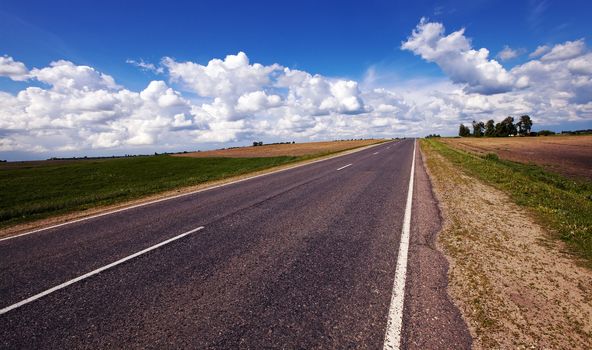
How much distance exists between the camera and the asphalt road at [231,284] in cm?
312

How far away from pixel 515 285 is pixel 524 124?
156 m

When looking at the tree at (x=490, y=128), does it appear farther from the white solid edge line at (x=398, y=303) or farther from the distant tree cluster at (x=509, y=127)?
the white solid edge line at (x=398, y=303)

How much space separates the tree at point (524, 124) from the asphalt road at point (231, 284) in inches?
5992

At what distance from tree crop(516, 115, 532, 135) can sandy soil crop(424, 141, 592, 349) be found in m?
151

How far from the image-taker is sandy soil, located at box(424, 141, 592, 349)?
9.86 feet

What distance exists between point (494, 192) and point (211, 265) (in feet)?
33.4

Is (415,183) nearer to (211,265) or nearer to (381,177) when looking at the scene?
(381,177)

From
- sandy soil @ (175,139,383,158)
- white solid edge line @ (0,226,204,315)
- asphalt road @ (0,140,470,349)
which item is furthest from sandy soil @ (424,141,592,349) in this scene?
sandy soil @ (175,139,383,158)

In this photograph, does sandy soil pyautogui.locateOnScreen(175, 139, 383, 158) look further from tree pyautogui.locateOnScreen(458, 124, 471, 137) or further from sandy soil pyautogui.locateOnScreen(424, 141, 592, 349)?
tree pyautogui.locateOnScreen(458, 124, 471, 137)

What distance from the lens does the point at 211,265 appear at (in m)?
4.80

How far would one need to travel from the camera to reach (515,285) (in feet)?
13.1

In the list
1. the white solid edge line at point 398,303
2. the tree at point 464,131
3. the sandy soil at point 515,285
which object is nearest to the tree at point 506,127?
the tree at point 464,131

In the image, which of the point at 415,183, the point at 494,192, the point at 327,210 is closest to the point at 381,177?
the point at 415,183

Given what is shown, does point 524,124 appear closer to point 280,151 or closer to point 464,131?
point 464,131
